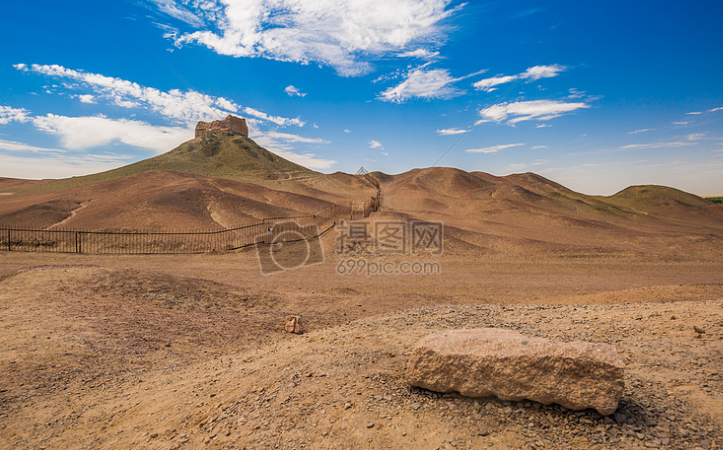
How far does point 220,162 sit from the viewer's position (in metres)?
77.9

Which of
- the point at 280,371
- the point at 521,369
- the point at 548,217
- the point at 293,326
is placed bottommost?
the point at 293,326

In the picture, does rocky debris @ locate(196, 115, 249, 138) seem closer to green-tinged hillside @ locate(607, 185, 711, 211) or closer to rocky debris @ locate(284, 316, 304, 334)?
green-tinged hillside @ locate(607, 185, 711, 211)

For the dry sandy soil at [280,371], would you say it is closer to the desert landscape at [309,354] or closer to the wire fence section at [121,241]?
the desert landscape at [309,354]

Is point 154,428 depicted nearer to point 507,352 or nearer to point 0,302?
point 507,352

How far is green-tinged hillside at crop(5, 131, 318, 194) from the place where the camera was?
6750cm

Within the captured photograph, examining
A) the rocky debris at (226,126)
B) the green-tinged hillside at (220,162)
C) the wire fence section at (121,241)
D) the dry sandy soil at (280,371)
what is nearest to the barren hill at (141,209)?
the wire fence section at (121,241)

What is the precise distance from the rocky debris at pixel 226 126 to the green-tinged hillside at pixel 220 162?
3721 millimetres

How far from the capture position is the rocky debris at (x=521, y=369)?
10.9 ft

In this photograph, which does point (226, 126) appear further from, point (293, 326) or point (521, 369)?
point (521, 369)

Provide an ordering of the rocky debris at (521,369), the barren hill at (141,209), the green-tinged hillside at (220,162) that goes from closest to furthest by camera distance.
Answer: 1. the rocky debris at (521,369)
2. the barren hill at (141,209)
3. the green-tinged hillside at (220,162)

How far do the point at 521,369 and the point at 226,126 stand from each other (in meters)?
100

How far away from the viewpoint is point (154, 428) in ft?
14.2

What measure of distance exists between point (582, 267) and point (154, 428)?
21.1 metres

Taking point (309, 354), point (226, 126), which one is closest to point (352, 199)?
point (309, 354)
